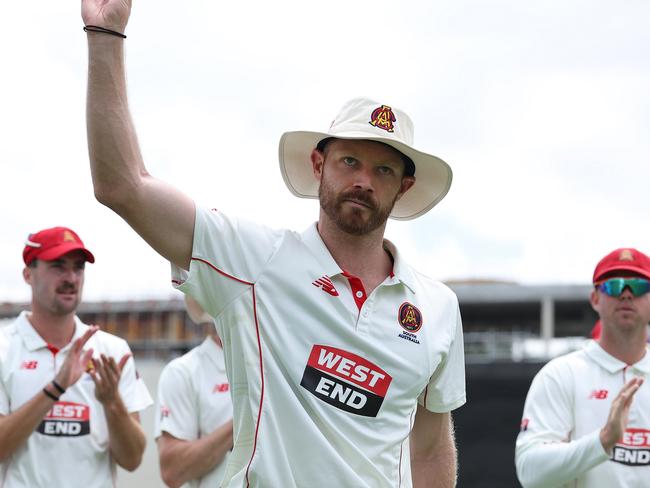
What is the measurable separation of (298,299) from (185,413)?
3.10 meters

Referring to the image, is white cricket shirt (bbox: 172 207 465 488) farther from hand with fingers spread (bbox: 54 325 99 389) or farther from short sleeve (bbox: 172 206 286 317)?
hand with fingers spread (bbox: 54 325 99 389)

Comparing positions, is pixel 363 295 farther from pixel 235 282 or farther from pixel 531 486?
pixel 531 486

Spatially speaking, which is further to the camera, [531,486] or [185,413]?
[185,413]

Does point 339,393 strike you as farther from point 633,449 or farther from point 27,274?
point 27,274

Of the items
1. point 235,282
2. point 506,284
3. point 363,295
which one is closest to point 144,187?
point 235,282

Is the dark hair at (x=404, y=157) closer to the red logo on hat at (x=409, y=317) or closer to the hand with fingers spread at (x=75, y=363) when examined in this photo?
the red logo on hat at (x=409, y=317)

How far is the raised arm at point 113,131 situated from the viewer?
115 inches

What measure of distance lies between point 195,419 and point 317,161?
9.57ft

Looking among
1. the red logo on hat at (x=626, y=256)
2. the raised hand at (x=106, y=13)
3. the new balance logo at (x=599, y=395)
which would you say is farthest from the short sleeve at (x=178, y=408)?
the raised hand at (x=106, y=13)

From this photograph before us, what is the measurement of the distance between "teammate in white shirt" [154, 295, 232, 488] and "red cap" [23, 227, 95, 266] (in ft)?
2.33

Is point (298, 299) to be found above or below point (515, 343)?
above

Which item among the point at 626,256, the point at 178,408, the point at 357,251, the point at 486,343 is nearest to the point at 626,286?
the point at 626,256

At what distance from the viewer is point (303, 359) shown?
3322mm

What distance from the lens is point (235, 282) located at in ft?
10.9
